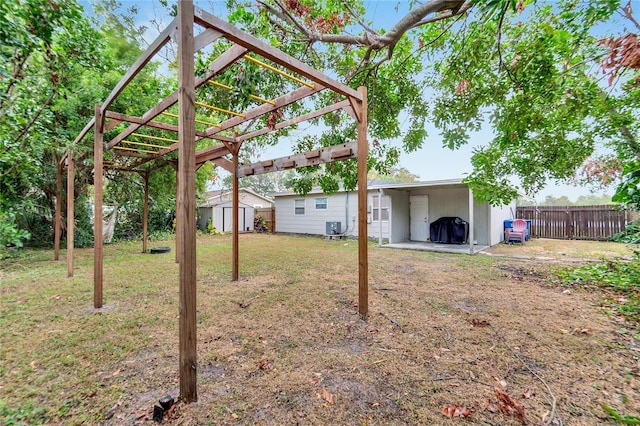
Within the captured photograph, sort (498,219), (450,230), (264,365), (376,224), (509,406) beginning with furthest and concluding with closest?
(376,224), (498,219), (450,230), (264,365), (509,406)

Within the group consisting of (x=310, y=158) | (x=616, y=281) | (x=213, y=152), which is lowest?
(x=616, y=281)

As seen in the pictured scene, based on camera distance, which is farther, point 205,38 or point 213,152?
point 213,152

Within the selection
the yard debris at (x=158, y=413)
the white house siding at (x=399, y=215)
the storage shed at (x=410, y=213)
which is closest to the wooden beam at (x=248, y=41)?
the yard debris at (x=158, y=413)

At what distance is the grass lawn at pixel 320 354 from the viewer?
1833mm

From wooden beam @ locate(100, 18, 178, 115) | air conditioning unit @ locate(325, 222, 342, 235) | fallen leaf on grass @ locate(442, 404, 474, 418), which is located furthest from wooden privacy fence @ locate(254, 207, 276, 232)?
fallen leaf on grass @ locate(442, 404, 474, 418)

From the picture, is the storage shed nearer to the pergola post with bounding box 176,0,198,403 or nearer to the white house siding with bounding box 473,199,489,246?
the white house siding with bounding box 473,199,489,246

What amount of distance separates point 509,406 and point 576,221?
13.1 m

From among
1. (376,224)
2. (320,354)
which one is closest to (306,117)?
(320,354)

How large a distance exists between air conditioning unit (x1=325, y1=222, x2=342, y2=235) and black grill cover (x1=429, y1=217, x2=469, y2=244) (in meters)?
4.15

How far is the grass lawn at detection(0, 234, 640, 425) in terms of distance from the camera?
1.83m

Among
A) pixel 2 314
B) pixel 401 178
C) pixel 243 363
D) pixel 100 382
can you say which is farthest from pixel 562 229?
pixel 401 178

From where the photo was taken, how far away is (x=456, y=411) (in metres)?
1.80

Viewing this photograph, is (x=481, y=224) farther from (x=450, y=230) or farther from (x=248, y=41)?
(x=248, y=41)

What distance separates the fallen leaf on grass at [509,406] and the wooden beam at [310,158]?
2597 mm
